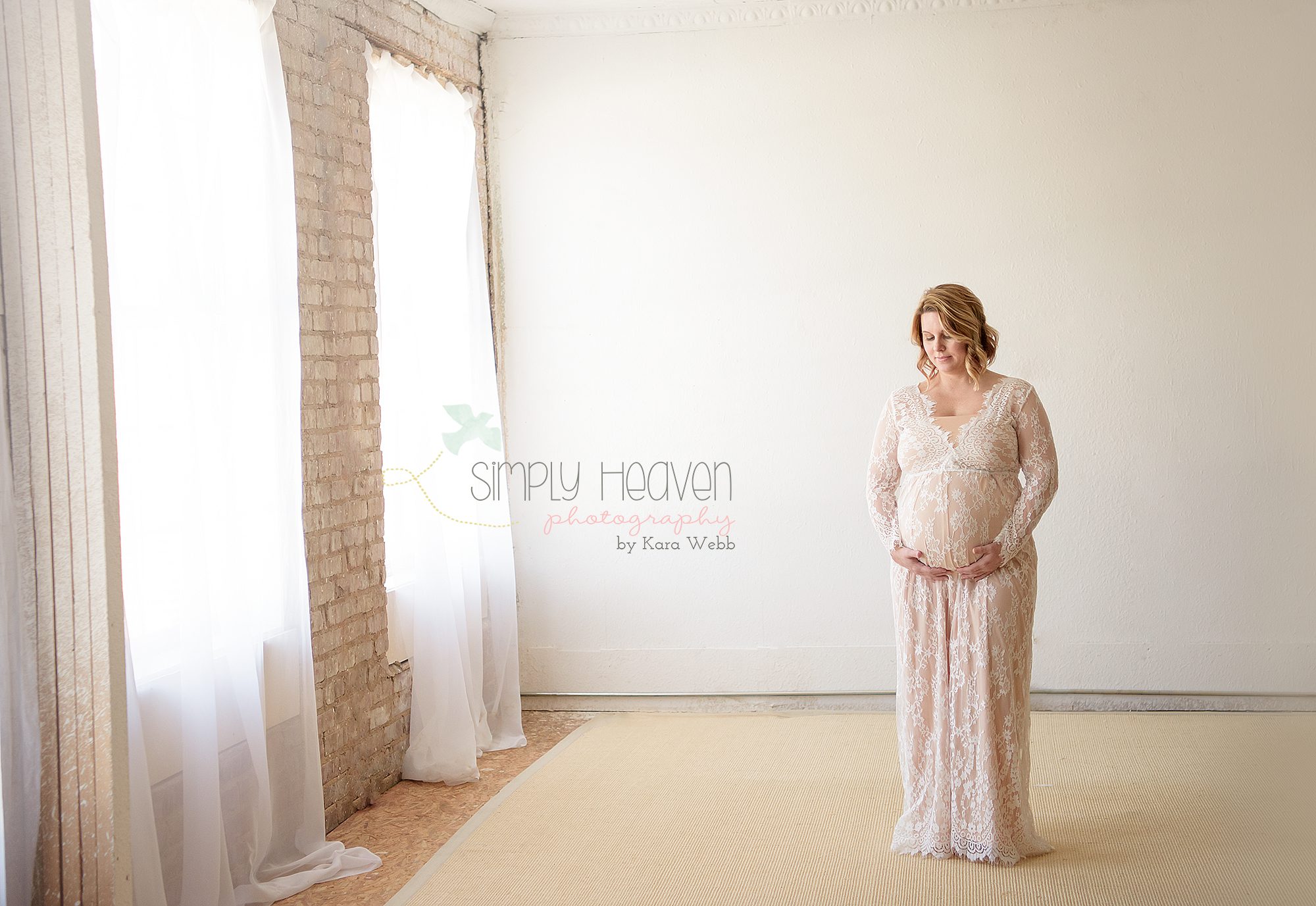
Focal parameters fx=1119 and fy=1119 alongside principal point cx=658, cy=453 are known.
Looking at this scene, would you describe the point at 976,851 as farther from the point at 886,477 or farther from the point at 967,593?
the point at 886,477

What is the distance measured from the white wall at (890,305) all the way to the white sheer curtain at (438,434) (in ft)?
1.80

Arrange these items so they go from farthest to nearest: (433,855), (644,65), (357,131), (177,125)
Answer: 1. (644,65)
2. (357,131)
3. (433,855)
4. (177,125)

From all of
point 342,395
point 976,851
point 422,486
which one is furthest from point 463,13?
point 976,851

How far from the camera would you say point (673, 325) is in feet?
16.7

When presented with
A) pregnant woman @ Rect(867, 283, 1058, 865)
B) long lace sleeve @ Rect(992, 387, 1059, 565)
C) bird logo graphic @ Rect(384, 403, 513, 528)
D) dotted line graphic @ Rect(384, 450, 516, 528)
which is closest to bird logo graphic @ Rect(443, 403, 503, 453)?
bird logo graphic @ Rect(384, 403, 513, 528)

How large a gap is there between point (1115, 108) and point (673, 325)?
2084 millimetres

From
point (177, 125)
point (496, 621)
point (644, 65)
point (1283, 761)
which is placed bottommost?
point (1283, 761)

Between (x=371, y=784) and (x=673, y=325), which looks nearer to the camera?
(x=371, y=784)

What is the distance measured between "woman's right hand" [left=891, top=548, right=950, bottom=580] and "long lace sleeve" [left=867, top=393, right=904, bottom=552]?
8cm

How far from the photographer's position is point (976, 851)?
3.16 meters

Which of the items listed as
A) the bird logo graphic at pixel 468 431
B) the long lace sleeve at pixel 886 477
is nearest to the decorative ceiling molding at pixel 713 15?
the bird logo graphic at pixel 468 431

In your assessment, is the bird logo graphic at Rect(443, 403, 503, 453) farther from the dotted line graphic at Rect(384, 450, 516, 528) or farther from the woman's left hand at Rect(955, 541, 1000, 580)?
the woman's left hand at Rect(955, 541, 1000, 580)

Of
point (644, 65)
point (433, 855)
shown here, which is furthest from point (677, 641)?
point (644, 65)

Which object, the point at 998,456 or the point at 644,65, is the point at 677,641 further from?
the point at 644,65
